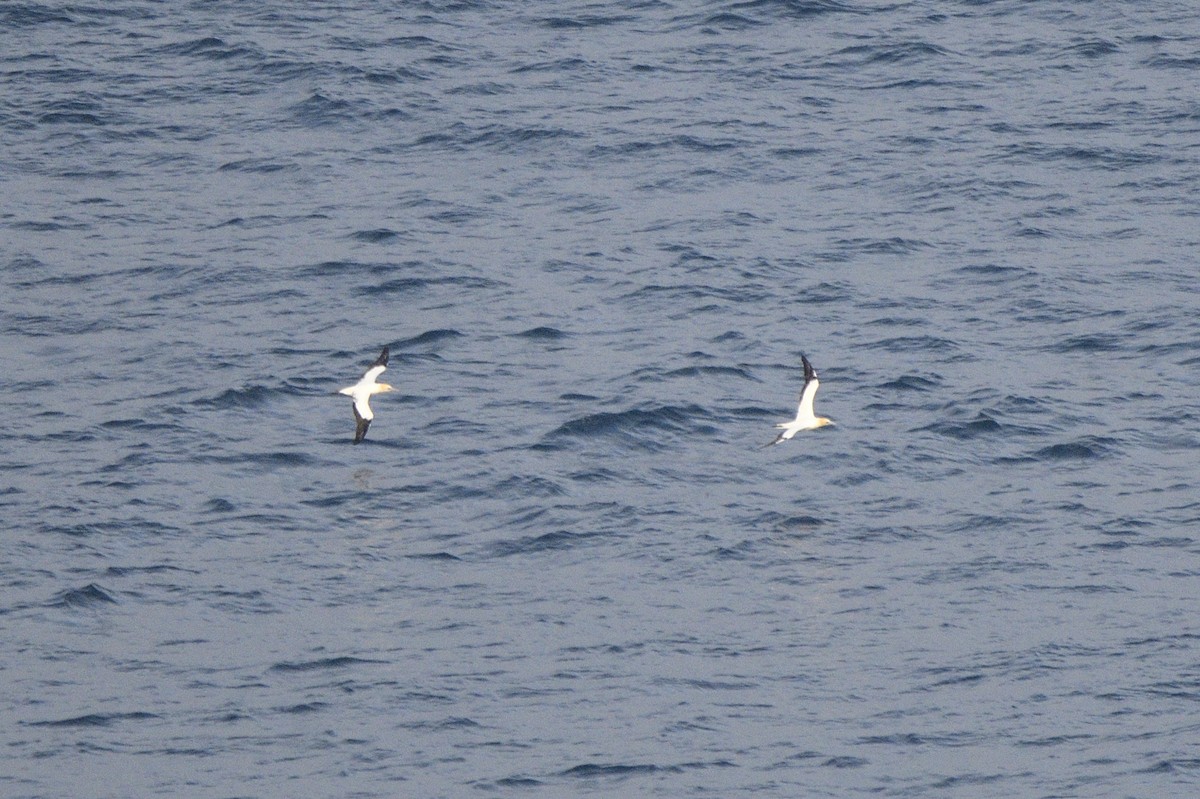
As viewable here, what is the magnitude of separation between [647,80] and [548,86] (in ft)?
8.50

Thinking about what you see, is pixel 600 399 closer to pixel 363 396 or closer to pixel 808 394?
pixel 363 396

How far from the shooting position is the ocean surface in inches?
1426

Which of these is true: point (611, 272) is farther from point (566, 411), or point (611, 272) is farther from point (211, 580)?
point (211, 580)

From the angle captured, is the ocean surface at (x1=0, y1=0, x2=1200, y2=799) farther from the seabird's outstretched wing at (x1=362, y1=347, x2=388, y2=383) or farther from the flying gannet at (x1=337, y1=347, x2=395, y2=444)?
the seabird's outstretched wing at (x1=362, y1=347, x2=388, y2=383)

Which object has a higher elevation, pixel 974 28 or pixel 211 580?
pixel 974 28

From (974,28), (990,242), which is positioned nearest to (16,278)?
(990,242)

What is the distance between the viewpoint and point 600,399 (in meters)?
46.0

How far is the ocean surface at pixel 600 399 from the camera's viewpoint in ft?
119

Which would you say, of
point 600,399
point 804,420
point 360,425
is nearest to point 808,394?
point 804,420

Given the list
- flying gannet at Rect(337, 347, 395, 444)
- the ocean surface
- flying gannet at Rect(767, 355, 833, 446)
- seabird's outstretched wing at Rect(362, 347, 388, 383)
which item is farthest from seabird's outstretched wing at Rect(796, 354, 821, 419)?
flying gannet at Rect(337, 347, 395, 444)

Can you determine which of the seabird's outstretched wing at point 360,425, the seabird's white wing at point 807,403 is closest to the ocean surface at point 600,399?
the seabird's outstretched wing at point 360,425

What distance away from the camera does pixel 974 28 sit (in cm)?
6272

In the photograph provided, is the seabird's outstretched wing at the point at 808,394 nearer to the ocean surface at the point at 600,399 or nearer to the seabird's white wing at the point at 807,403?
the seabird's white wing at the point at 807,403

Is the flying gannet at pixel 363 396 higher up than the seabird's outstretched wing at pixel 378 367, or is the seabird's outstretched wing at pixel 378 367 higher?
the seabird's outstretched wing at pixel 378 367
